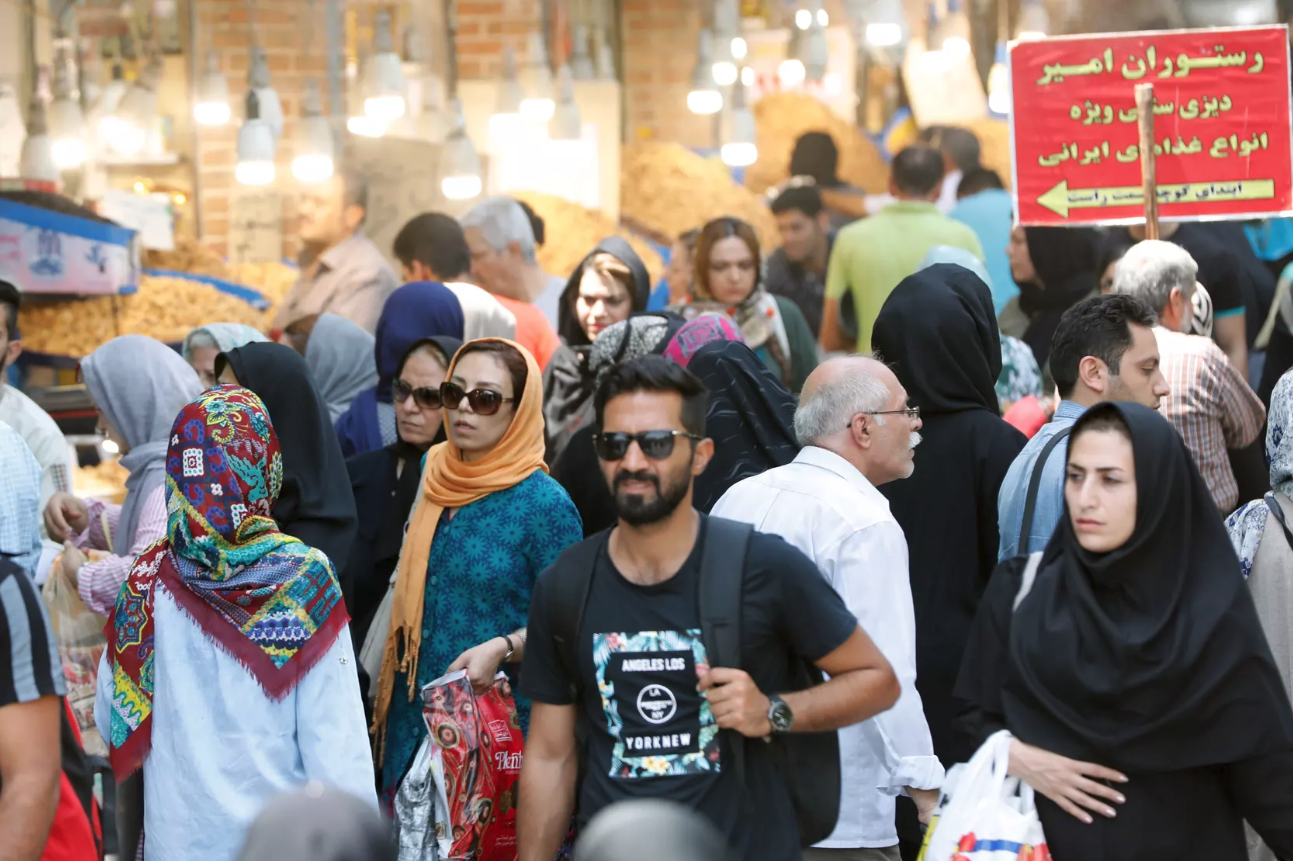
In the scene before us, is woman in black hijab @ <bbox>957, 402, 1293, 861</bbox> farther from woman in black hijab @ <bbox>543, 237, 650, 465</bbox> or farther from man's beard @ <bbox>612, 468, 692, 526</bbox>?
woman in black hijab @ <bbox>543, 237, 650, 465</bbox>

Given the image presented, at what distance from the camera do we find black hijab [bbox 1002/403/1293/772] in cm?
298

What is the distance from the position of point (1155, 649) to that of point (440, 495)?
6.24 feet

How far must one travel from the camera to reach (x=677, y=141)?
10688 mm

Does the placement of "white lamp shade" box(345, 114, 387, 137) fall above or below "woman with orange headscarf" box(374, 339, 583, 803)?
above

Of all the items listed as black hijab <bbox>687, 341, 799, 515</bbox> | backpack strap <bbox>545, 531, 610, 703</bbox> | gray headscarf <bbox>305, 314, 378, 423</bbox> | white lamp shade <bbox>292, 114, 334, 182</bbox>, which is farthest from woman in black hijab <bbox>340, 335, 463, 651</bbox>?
white lamp shade <bbox>292, 114, 334, 182</bbox>

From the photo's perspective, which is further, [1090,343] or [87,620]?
[87,620]

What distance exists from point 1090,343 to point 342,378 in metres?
3.10

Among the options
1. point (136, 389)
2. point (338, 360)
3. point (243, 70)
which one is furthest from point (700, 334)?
point (243, 70)

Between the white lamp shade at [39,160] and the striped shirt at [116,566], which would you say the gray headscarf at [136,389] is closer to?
the striped shirt at [116,566]

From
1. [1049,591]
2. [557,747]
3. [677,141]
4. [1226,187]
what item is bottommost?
[557,747]

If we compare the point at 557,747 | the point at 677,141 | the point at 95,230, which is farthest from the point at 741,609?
the point at 677,141

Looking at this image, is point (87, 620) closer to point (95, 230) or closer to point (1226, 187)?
point (95, 230)

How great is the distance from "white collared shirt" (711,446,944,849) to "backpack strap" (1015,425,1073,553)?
0.48m

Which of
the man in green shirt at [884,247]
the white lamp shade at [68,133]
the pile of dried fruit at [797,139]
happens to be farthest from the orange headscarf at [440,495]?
the pile of dried fruit at [797,139]
